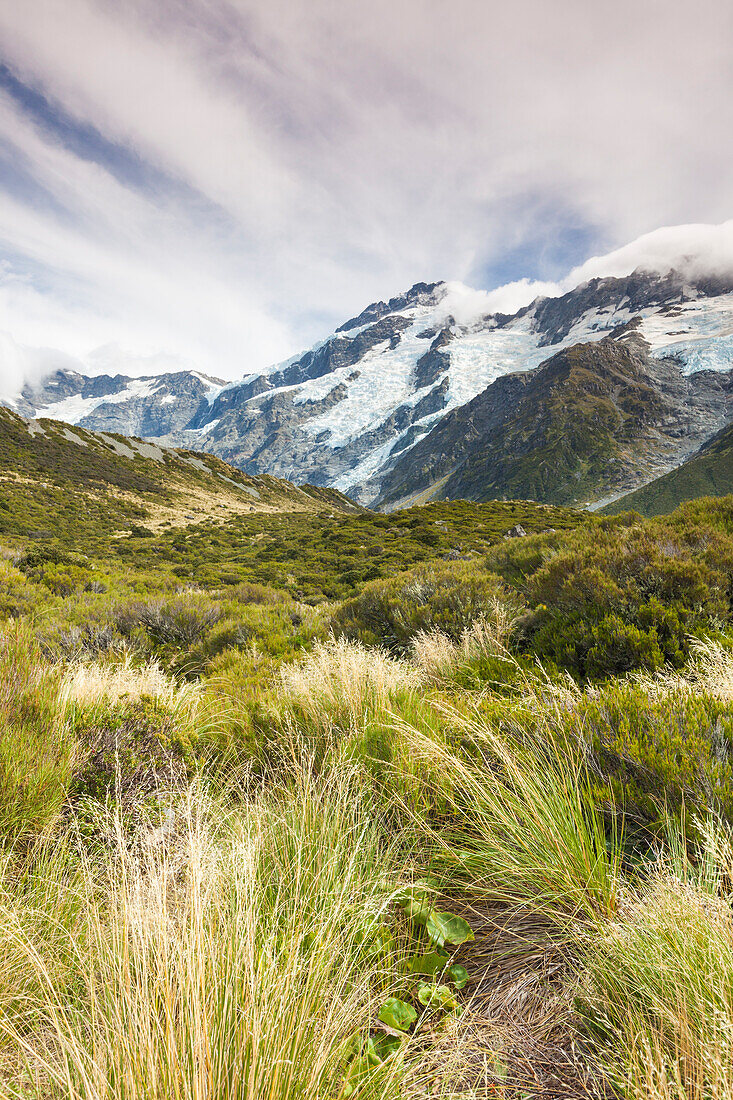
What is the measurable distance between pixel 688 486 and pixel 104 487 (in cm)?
9239

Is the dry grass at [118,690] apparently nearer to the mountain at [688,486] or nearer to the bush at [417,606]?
the bush at [417,606]

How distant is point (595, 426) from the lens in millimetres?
140125

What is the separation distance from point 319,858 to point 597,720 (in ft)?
5.56

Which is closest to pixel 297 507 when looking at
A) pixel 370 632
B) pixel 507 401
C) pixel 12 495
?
pixel 12 495

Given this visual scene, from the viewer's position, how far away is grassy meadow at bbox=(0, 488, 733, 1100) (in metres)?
1.19

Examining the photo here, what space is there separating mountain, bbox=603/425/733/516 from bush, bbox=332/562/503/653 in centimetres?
8219

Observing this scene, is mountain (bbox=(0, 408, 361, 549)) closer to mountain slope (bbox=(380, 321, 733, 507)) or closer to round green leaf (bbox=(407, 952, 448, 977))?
round green leaf (bbox=(407, 952, 448, 977))

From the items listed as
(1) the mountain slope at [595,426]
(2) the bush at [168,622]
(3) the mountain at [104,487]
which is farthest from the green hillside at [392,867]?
(1) the mountain slope at [595,426]

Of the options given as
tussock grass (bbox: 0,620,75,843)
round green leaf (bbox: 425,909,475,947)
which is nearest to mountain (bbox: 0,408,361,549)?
tussock grass (bbox: 0,620,75,843)

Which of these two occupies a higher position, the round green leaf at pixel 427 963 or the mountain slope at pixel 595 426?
the mountain slope at pixel 595 426

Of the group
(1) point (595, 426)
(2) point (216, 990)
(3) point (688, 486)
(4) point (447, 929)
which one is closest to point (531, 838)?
(4) point (447, 929)

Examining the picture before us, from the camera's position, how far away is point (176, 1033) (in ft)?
3.92

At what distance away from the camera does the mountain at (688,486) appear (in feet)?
252

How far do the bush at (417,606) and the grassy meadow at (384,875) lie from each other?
3.73 ft
